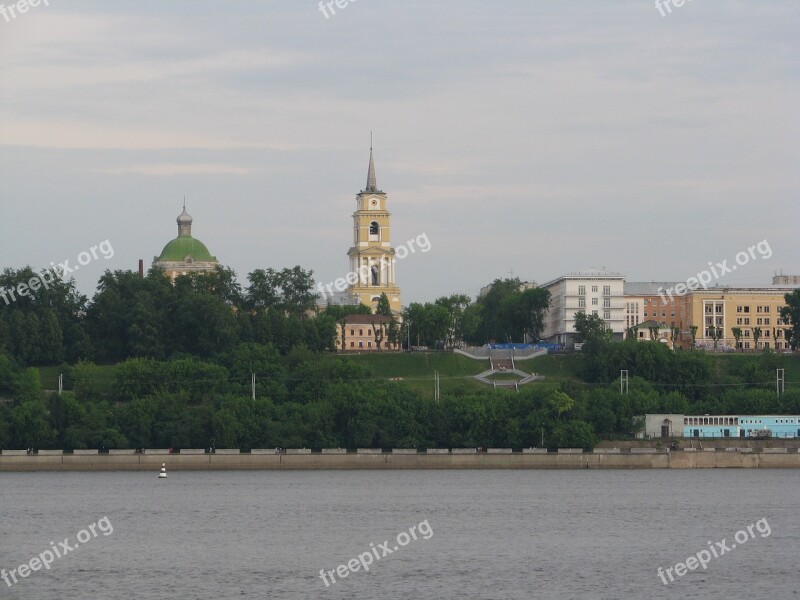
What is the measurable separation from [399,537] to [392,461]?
46083 millimetres

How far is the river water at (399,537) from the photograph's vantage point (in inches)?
2135

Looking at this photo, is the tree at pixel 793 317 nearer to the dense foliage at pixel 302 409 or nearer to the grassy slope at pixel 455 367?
the grassy slope at pixel 455 367

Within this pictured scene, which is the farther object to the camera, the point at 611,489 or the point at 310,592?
the point at 611,489

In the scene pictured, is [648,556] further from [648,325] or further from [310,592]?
[648,325]

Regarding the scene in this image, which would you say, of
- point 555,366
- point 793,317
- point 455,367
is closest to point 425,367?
point 455,367

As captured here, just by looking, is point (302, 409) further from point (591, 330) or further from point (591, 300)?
point (591, 300)

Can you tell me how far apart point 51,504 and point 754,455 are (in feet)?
162

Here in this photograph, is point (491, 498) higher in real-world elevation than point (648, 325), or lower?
lower

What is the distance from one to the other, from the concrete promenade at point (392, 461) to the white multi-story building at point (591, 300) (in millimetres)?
60738

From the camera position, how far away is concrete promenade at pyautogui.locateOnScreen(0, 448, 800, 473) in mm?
110688

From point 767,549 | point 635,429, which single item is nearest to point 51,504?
point 767,549

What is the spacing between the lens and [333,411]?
4552 inches

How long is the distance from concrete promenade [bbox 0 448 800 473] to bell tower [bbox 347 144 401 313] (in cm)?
8171

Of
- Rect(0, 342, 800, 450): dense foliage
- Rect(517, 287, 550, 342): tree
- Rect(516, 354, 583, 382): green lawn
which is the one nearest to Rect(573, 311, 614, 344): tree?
Rect(516, 354, 583, 382): green lawn
